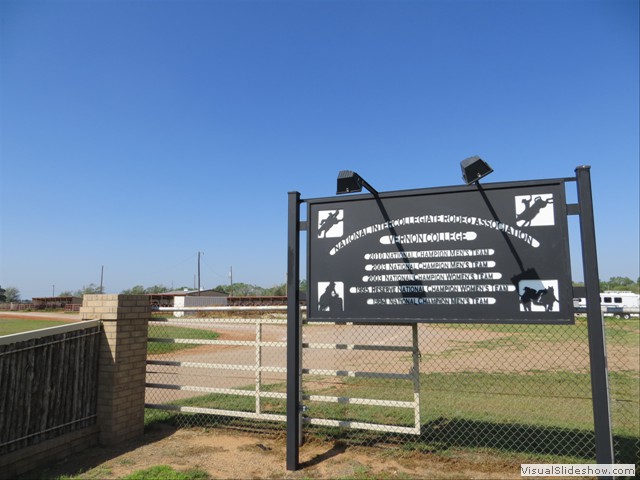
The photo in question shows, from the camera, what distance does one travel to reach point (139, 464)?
15.5 ft

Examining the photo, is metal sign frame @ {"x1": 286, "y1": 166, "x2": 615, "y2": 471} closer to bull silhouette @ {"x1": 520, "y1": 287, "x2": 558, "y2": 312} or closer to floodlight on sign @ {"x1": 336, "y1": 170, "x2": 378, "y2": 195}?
bull silhouette @ {"x1": 520, "y1": 287, "x2": 558, "y2": 312}

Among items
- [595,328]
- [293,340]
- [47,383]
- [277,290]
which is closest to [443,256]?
[595,328]

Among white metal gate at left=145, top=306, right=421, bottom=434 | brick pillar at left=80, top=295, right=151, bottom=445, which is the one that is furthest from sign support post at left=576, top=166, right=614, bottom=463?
brick pillar at left=80, top=295, right=151, bottom=445

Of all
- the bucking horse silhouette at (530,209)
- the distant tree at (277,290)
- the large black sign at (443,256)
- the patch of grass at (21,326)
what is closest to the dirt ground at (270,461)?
the large black sign at (443,256)

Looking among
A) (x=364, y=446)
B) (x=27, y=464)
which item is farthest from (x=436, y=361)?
(x=27, y=464)

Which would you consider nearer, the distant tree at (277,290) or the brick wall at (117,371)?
the brick wall at (117,371)

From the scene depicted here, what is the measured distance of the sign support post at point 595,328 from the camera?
3.61m

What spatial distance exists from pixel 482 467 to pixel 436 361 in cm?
871

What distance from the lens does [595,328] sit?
3.72 m

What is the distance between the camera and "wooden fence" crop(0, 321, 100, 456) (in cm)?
440

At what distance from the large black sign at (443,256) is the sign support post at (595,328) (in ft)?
0.54

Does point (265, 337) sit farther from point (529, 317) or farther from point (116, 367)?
point (529, 317)

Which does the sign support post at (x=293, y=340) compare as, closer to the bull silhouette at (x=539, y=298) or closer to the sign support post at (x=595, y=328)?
the bull silhouette at (x=539, y=298)

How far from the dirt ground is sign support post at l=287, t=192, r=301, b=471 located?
350 millimetres
